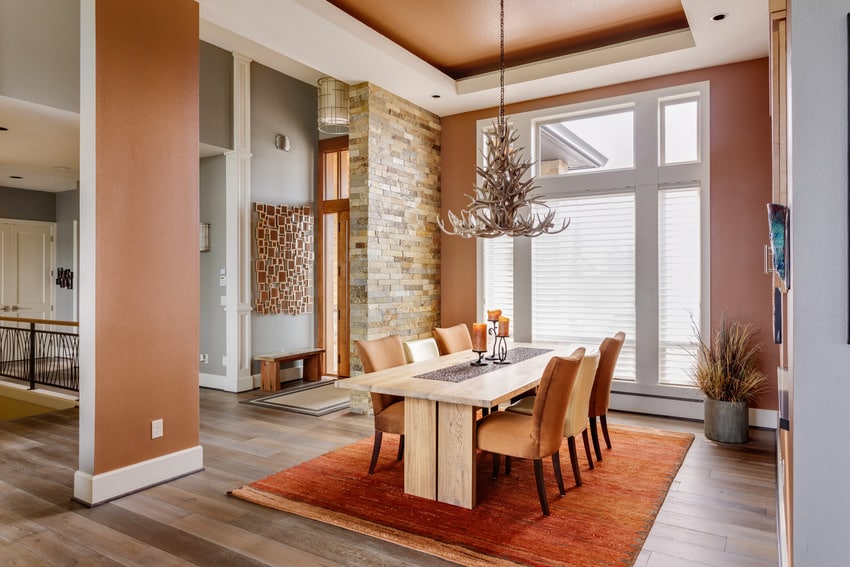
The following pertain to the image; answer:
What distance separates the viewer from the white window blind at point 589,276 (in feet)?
17.0

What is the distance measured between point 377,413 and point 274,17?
2.91 m

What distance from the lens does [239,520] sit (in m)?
2.83

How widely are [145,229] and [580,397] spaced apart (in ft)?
9.31

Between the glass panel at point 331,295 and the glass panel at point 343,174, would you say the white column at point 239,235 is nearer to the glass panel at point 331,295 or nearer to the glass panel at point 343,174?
the glass panel at point 331,295

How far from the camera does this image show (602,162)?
5.32 meters

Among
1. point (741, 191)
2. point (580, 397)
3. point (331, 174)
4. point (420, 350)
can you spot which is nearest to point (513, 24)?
point (741, 191)

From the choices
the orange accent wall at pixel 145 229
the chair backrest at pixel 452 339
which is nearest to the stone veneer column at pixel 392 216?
the chair backrest at pixel 452 339

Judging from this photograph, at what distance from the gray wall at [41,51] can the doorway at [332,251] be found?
310 centimetres

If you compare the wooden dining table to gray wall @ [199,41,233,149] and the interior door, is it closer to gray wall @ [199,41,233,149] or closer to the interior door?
gray wall @ [199,41,233,149]

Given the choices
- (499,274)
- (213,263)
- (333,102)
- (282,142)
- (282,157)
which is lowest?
(499,274)

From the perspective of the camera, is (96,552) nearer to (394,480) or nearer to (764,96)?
(394,480)

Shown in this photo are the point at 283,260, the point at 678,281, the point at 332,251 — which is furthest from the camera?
the point at 332,251

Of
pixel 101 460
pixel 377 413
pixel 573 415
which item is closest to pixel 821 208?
pixel 573 415

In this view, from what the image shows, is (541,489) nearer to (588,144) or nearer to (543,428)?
(543,428)
